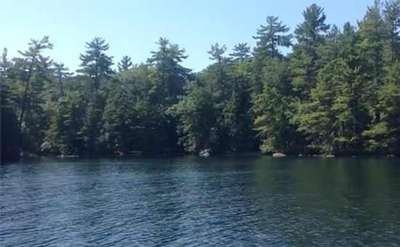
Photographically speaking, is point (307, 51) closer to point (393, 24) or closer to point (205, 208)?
point (393, 24)

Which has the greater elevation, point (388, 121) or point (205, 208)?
point (388, 121)

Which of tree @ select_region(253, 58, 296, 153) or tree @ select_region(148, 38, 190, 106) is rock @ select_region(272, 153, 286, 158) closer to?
tree @ select_region(253, 58, 296, 153)

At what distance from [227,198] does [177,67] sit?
79525 millimetres

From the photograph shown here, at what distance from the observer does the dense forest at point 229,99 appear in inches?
3425

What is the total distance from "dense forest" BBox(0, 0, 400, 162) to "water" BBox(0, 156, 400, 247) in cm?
2415

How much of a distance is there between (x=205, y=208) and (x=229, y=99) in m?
69.6

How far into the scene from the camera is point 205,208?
38156 millimetres

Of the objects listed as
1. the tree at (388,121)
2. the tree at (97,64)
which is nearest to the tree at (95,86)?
the tree at (97,64)

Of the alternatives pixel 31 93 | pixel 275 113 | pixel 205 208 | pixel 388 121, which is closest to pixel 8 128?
pixel 31 93

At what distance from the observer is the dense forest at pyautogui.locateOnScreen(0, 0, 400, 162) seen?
285 feet

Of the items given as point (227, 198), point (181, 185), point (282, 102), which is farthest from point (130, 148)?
point (227, 198)

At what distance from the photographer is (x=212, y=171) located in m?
65.9

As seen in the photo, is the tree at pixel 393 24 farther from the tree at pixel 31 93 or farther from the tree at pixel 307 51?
the tree at pixel 31 93

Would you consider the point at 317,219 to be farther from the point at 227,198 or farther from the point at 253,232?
the point at 227,198
